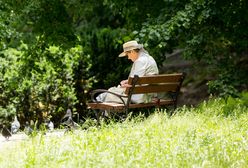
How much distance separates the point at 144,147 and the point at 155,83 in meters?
3.41

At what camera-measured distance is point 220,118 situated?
828 cm

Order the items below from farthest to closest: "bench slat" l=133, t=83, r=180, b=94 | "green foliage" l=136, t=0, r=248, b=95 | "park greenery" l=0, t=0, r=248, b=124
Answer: "park greenery" l=0, t=0, r=248, b=124
"green foliage" l=136, t=0, r=248, b=95
"bench slat" l=133, t=83, r=180, b=94

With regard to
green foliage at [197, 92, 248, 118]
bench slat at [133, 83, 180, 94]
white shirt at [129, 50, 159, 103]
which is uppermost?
white shirt at [129, 50, 159, 103]

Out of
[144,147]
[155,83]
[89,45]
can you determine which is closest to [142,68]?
[155,83]

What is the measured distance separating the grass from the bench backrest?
4.23 feet

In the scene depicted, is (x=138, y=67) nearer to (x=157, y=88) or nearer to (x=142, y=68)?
(x=142, y=68)

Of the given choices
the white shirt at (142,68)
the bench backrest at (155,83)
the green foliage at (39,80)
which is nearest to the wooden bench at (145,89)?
the bench backrest at (155,83)

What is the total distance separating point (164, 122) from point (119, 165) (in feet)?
8.98

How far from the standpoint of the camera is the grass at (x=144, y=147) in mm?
5488

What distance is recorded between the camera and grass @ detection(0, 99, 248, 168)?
5.49m

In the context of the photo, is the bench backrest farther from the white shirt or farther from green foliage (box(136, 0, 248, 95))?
green foliage (box(136, 0, 248, 95))

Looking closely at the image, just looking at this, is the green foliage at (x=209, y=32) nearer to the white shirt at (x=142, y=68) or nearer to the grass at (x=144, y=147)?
the white shirt at (x=142, y=68)

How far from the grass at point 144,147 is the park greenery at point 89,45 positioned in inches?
119

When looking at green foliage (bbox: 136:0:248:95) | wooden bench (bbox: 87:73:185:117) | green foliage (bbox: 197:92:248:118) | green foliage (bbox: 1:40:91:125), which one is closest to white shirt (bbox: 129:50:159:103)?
wooden bench (bbox: 87:73:185:117)
